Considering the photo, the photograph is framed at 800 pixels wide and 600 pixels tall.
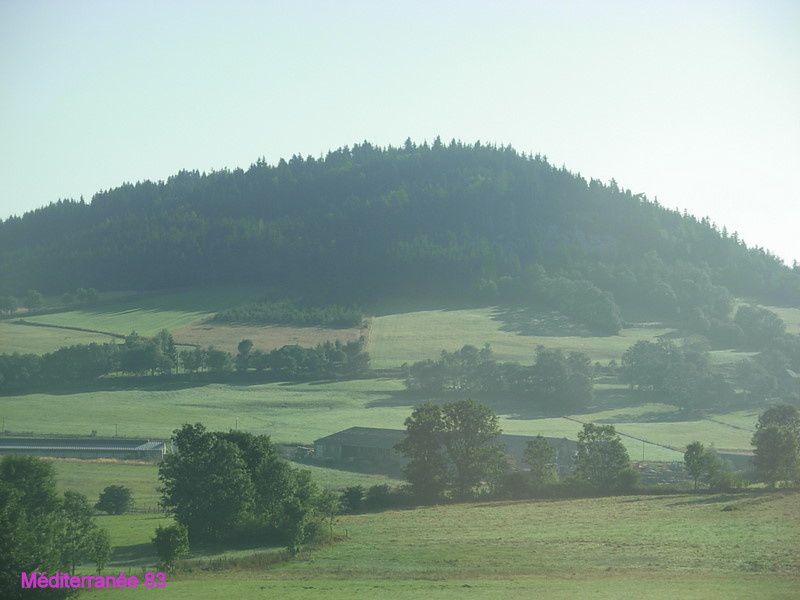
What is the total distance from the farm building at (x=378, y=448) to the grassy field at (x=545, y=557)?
1777 centimetres

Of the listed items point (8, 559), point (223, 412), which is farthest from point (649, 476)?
point (8, 559)

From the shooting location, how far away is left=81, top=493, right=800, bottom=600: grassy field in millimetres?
31109

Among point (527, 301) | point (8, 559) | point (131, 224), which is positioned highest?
point (131, 224)

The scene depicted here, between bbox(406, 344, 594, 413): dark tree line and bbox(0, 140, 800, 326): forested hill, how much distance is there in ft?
145

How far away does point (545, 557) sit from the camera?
120ft

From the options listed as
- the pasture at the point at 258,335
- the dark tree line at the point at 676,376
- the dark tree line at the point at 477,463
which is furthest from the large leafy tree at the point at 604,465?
the pasture at the point at 258,335

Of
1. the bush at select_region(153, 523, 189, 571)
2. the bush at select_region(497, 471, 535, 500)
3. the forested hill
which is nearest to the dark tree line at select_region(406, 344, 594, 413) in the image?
the bush at select_region(497, 471, 535, 500)

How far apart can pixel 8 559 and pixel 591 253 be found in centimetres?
14395

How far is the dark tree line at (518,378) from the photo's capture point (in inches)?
3543

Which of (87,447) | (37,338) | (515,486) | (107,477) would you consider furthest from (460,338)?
(107,477)

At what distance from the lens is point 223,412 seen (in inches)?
3260

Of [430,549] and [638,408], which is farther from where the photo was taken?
[638,408]

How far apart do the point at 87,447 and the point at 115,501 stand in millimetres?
19164

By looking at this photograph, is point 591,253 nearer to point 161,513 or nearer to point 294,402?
point 294,402
